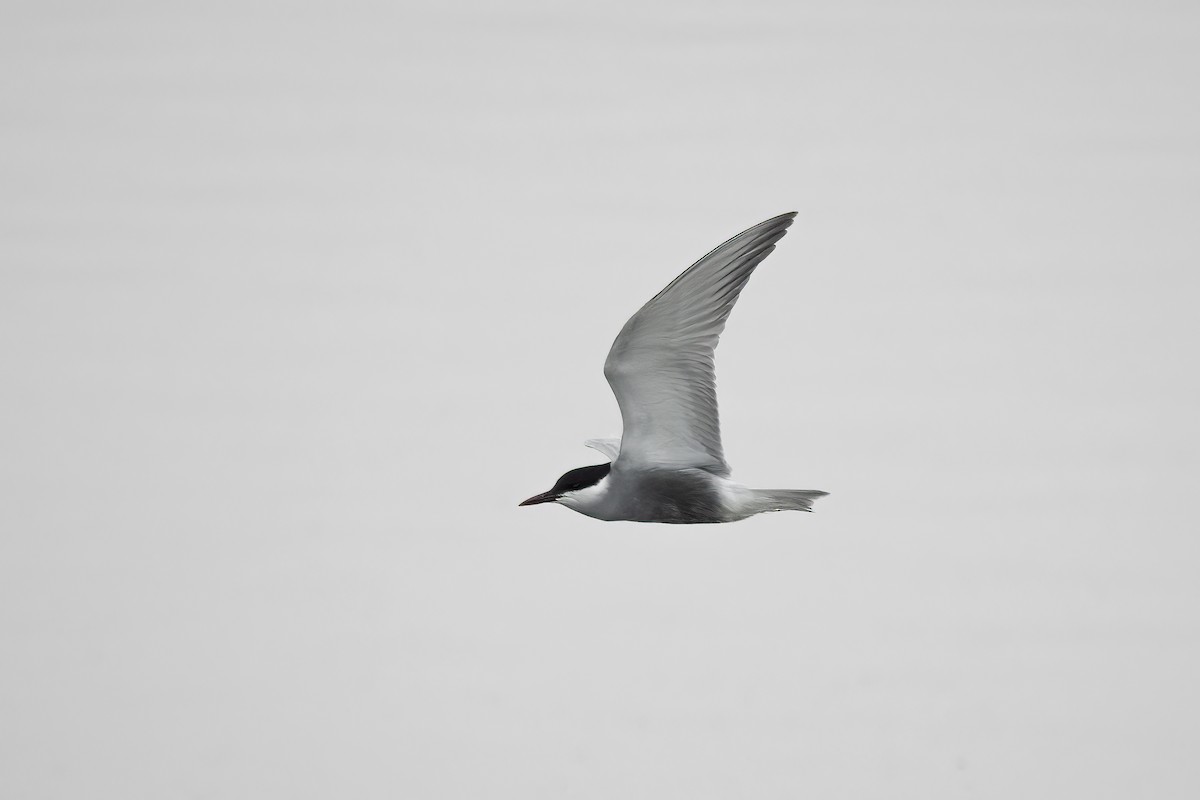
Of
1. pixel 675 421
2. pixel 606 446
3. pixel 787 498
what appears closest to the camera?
pixel 787 498

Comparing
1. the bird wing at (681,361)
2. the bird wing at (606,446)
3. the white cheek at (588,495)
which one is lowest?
the white cheek at (588,495)

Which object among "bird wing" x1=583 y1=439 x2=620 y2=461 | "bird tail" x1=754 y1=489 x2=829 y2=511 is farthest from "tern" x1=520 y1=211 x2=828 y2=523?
"bird wing" x1=583 y1=439 x2=620 y2=461

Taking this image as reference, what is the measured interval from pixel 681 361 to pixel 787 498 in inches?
21.4

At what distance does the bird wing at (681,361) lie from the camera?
4258 mm

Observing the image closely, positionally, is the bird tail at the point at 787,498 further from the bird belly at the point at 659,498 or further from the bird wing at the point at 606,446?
the bird wing at the point at 606,446

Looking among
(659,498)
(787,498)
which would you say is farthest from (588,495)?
(787,498)

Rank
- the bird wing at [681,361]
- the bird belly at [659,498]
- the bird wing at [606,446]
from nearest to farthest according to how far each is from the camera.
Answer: the bird wing at [681,361], the bird belly at [659,498], the bird wing at [606,446]

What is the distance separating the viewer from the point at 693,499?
459cm

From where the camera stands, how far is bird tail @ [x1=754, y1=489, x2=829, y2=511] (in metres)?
4.39

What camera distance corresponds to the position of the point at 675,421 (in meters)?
4.57

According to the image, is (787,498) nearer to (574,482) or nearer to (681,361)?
(681,361)

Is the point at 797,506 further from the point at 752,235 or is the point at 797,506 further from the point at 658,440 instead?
the point at 752,235

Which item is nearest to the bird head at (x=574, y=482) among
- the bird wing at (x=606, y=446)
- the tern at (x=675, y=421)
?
the tern at (x=675, y=421)

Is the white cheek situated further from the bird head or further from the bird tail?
the bird tail
